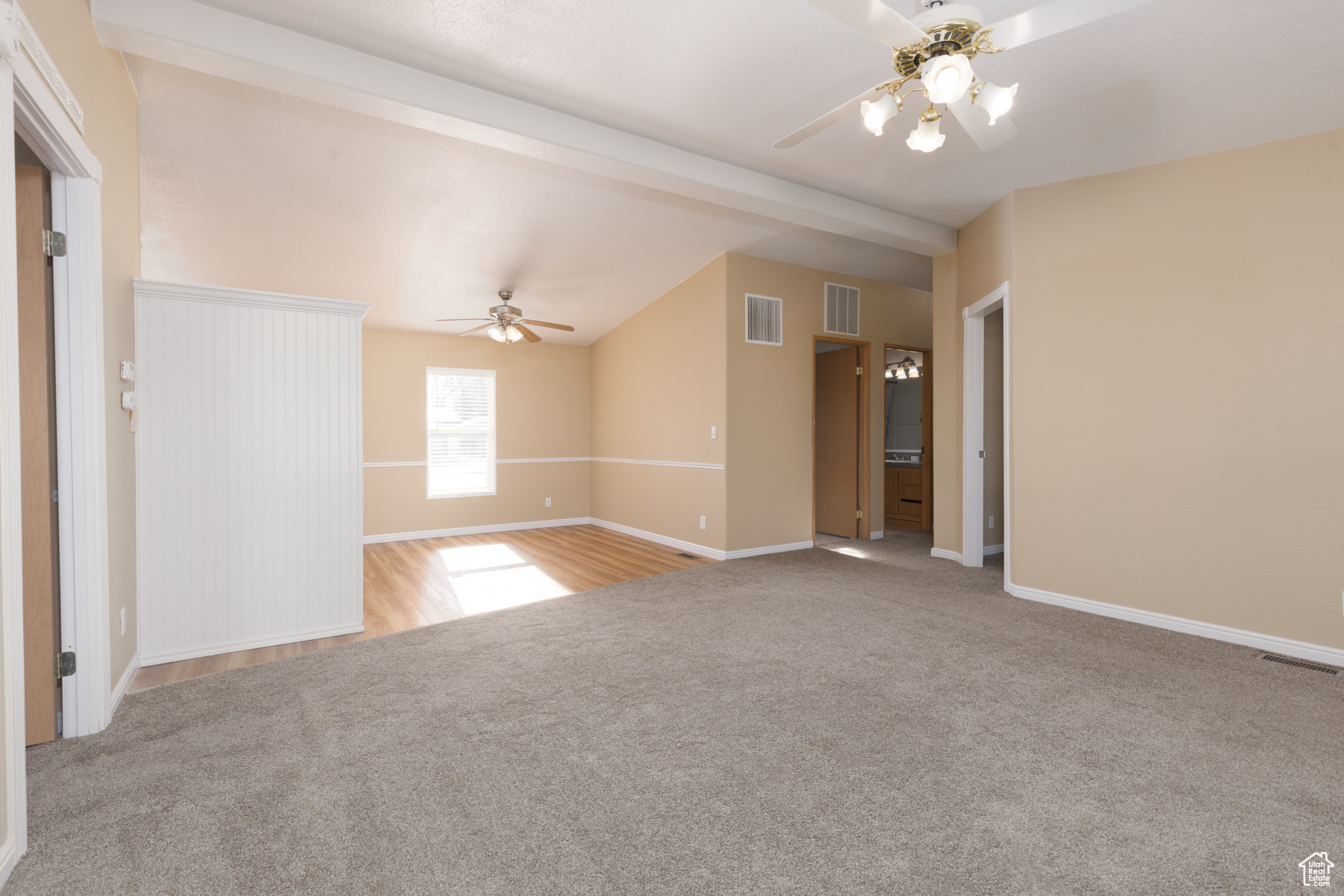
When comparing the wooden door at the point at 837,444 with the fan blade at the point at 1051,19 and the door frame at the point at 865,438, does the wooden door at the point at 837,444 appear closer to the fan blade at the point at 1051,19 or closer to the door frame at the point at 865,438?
the door frame at the point at 865,438

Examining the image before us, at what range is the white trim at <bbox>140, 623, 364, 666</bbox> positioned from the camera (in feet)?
10.00

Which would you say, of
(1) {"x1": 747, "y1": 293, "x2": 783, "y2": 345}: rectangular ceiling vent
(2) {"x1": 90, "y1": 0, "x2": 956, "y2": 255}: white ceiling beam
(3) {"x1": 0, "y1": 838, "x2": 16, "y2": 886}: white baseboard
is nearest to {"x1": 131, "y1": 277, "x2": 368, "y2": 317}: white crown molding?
(2) {"x1": 90, "y1": 0, "x2": 956, "y2": 255}: white ceiling beam

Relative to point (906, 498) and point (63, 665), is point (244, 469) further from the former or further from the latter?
point (906, 498)

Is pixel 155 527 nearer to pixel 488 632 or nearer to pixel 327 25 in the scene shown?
pixel 488 632

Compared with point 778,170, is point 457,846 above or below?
below

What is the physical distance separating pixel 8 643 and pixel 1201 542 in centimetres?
508

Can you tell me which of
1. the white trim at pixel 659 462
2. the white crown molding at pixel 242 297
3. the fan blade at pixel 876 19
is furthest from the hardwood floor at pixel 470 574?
the fan blade at pixel 876 19

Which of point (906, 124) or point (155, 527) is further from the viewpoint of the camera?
point (906, 124)

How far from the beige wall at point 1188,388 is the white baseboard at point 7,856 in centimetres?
495

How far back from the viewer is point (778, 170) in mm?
4066

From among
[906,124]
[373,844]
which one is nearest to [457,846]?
[373,844]

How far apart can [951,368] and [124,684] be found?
598 cm

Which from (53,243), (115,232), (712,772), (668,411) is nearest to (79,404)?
(53,243)

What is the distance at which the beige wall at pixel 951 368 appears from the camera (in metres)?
5.04
